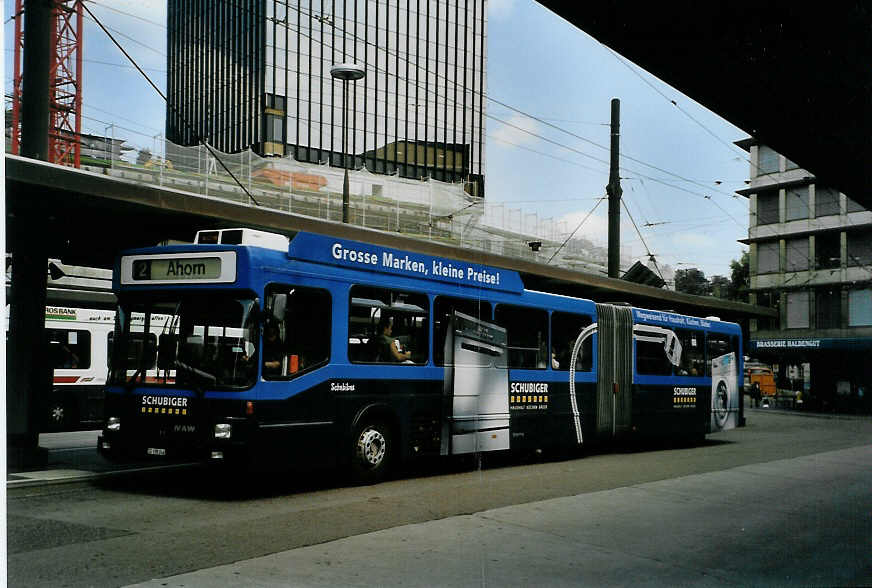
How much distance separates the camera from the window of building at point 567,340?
16.1 m

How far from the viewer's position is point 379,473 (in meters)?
12.2

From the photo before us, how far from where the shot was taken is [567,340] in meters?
16.4

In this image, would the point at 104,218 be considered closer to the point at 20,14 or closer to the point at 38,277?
the point at 38,277

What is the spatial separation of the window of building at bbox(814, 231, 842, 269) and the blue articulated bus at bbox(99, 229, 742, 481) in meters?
8.60

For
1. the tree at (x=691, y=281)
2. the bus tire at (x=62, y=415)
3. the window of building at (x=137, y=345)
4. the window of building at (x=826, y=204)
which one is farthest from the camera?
the tree at (x=691, y=281)

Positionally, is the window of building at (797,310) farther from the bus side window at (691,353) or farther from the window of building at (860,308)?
the bus side window at (691,353)

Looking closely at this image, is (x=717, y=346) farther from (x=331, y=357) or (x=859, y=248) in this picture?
(x=331, y=357)

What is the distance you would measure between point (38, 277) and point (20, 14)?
4144 mm

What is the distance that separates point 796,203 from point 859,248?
2.69 metres

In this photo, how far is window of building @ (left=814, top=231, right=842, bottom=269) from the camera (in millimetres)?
21734

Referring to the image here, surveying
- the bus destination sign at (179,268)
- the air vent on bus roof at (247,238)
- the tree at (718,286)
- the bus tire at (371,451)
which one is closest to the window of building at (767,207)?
the tree at (718,286)

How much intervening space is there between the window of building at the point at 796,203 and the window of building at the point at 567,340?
8217mm

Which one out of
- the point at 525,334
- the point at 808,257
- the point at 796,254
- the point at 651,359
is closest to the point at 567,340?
the point at 525,334

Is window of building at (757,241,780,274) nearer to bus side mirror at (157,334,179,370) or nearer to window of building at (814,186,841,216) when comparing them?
window of building at (814,186,841,216)
